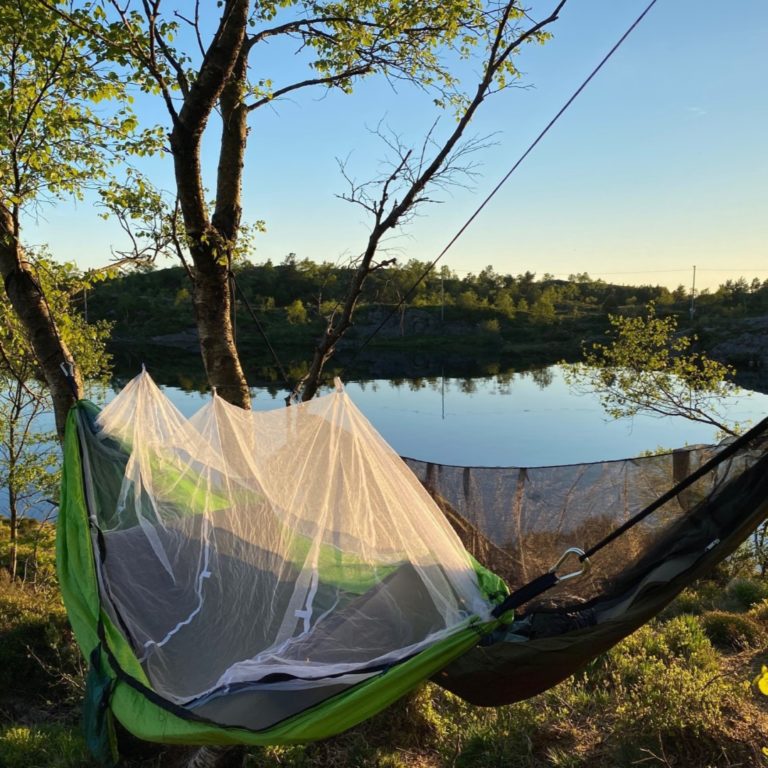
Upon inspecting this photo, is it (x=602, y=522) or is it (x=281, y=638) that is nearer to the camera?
(x=281, y=638)

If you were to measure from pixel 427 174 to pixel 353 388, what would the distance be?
78.3 ft

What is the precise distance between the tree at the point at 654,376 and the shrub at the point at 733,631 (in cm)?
362

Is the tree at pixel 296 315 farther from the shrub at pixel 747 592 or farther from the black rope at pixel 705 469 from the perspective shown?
the black rope at pixel 705 469

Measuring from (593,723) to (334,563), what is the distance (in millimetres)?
1172

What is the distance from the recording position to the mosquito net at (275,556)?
1709mm

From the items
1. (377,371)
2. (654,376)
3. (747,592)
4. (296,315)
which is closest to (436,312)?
(296,315)

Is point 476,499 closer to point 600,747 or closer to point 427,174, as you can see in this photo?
point 600,747

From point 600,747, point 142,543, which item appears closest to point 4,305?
point 142,543

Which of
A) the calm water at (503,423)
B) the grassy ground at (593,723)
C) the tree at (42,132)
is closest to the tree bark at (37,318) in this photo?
the tree at (42,132)

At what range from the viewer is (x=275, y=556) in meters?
2.14

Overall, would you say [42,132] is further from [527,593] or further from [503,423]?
[503,423]

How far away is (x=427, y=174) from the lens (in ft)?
10.5

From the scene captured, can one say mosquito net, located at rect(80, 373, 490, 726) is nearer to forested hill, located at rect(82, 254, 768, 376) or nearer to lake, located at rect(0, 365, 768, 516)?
lake, located at rect(0, 365, 768, 516)

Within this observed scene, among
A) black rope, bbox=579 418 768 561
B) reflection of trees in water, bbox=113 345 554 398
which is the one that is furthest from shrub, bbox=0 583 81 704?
reflection of trees in water, bbox=113 345 554 398
